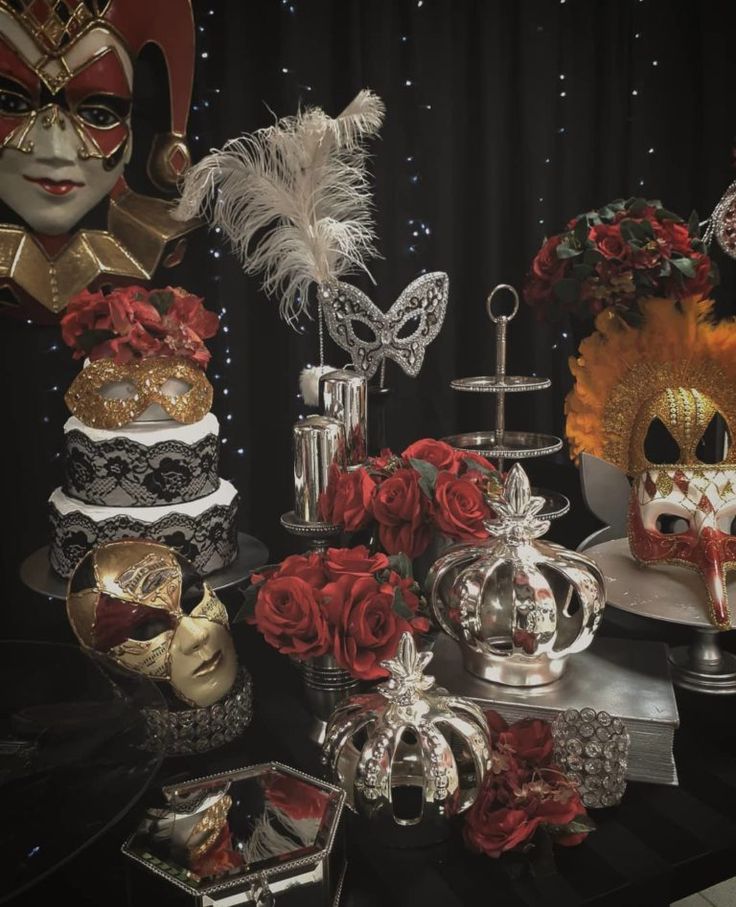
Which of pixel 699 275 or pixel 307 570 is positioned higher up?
pixel 699 275

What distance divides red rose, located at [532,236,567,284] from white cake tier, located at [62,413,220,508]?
0.72 metres

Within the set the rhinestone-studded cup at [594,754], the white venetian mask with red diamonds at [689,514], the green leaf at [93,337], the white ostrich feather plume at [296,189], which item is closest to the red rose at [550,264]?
the white ostrich feather plume at [296,189]

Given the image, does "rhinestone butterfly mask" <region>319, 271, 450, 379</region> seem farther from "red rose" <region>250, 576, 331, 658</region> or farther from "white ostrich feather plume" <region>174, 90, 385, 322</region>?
"red rose" <region>250, 576, 331, 658</region>

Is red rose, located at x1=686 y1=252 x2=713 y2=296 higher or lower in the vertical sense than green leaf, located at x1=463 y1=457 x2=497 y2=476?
higher

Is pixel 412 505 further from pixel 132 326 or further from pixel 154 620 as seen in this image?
pixel 132 326

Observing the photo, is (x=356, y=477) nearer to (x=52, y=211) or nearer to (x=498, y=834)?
(x=498, y=834)

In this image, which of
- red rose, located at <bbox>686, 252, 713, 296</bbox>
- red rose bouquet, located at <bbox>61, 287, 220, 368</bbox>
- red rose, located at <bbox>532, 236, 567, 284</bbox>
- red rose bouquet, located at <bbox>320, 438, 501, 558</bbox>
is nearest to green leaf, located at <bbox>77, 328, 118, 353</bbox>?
red rose bouquet, located at <bbox>61, 287, 220, 368</bbox>

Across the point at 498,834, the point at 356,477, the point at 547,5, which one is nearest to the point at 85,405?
the point at 356,477

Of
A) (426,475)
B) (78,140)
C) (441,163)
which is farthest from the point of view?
(441,163)

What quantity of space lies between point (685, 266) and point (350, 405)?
662mm

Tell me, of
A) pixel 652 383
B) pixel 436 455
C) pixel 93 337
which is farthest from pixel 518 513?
pixel 93 337

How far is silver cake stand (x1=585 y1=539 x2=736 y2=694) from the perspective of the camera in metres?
1.10

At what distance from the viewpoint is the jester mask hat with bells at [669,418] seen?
1173 mm

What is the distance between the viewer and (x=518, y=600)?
3.10 ft
